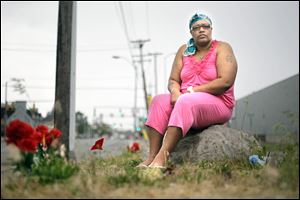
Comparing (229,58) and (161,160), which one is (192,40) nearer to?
(229,58)

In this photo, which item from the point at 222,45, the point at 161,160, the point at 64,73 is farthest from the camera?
the point at 64,73

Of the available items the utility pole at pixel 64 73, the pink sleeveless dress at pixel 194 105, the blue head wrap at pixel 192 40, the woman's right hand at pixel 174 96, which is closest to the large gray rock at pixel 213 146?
the pink sleeveless dress at pixel 194 105

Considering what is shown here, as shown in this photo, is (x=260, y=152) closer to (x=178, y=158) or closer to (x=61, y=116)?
(x=178, y=158)

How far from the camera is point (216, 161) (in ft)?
12.5

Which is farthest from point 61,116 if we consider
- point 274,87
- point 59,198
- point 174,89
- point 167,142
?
point 274,87

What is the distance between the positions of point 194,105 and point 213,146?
0.61m

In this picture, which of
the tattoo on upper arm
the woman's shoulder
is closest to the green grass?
the tattoo on upper arm

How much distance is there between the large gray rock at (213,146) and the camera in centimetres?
387

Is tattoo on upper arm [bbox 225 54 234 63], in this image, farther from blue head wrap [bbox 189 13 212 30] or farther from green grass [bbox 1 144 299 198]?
green grass [bbox 1 144 299 198]

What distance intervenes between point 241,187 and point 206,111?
147 cm

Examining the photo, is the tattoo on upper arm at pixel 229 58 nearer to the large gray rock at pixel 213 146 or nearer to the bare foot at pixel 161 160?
the large gray rock at pixel 213 146

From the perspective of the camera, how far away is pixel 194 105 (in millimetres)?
3506

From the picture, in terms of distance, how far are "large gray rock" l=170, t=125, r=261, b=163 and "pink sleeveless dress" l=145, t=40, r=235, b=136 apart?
12 centimetres

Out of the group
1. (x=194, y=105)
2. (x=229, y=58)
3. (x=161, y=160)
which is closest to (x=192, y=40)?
(x=229, y=58)
